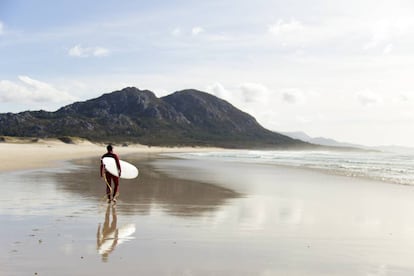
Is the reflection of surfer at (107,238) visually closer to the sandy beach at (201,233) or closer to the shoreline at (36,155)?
the sandy beach at (201,233)

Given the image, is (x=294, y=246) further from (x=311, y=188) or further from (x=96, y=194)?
(x=311, y=188)

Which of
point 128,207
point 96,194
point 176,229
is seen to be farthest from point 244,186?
point 176,229

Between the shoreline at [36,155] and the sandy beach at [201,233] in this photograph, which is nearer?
the sandy beach at [201,233]

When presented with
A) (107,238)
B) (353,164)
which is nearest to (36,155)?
(353,164)

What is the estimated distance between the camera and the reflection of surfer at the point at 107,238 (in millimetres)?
9484

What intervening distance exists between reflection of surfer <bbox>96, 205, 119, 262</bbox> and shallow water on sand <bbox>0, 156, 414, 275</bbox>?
21 mm

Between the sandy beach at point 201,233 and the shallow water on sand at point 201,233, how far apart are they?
2cm

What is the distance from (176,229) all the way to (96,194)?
342 inches

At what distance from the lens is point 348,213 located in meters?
16.1

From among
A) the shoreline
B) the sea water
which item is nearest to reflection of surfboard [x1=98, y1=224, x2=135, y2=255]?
the shoreline

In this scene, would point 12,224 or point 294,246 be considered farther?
point 12,224

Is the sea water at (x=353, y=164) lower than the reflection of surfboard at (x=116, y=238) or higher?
higher

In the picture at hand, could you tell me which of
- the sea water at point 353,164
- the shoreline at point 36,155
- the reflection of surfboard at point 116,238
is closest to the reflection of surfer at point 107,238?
the reflection of surfboard at point 116,238

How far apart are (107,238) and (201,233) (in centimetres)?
231
